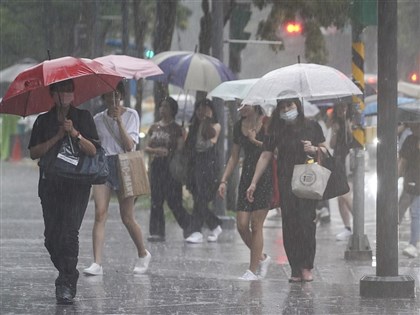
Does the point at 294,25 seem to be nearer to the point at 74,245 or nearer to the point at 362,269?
the point at 362,269

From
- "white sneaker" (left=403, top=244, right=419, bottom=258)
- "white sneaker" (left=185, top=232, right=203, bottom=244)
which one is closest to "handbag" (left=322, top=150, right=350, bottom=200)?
"white sneaker" (left=403, top=244, right=419, bottom=258)

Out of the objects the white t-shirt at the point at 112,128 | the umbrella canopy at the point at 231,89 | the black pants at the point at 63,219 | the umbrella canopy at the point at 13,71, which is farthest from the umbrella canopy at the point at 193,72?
the umbrella canopy at the point at 13,71

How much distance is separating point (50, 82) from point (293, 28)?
413 inches

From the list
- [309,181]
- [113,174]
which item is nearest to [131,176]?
[113,174]

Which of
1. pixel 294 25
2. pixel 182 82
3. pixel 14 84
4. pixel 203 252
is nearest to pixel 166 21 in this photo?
pixel 294 25

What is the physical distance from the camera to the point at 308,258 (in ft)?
39.3

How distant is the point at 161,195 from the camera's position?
52.1ft

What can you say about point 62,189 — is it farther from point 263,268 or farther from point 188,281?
point 263,268

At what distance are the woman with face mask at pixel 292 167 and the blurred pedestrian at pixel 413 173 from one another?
2.97 m

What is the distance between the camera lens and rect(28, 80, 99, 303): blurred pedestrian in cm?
1038

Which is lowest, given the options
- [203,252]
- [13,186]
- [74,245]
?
[13,186]

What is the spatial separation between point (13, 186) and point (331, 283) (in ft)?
54.0

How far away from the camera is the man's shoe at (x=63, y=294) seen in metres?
10.3

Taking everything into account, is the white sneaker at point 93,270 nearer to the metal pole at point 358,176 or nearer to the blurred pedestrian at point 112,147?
the blurred pedestrian at point 112,147
